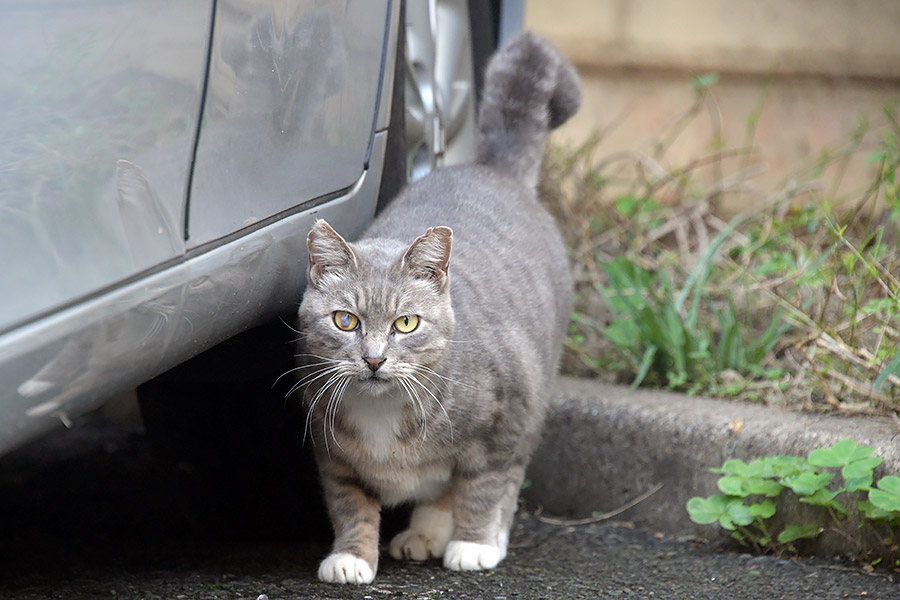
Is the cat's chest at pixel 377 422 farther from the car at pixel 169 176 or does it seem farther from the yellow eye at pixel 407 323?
the car at pixel 169 176

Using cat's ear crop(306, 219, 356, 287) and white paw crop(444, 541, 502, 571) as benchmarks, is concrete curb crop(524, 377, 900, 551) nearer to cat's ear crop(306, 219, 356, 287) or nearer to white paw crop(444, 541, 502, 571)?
white paw crop(444, 541, 502, 571)

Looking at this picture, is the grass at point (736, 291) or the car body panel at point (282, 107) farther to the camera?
the grass at point (736, 291)

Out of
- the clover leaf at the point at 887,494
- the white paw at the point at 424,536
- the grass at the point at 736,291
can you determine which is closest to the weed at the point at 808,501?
the clover leaf at the point at 887,494

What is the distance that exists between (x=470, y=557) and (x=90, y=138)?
146 centimetres

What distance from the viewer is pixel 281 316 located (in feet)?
7.72

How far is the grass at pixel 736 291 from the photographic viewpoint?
9.33 feet

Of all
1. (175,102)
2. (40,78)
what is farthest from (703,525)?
(40,78)

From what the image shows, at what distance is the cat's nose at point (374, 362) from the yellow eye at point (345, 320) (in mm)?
114

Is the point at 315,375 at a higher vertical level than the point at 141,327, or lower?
lower

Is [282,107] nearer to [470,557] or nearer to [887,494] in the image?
[470,557]

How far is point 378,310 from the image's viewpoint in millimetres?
2303

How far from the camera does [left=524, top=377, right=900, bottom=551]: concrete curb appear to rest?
2.67 m

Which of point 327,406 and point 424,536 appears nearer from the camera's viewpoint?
point 327,406

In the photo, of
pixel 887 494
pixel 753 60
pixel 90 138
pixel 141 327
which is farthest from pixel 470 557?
pixel 753 60
